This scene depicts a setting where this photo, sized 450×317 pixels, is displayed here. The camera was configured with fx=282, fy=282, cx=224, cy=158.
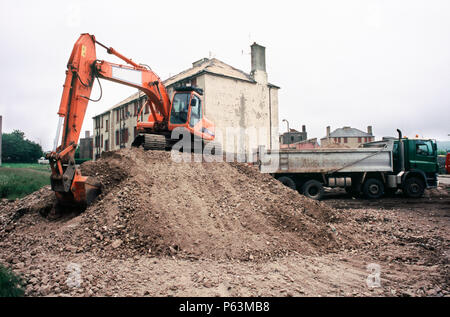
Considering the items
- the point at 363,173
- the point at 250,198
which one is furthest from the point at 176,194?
the point at 363,173

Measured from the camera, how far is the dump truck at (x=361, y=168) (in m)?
13.0

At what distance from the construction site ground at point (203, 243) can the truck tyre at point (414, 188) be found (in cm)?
612

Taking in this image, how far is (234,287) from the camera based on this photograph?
3.73 meters

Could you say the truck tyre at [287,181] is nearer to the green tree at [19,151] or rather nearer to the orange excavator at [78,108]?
the orange excavator at [78,108]

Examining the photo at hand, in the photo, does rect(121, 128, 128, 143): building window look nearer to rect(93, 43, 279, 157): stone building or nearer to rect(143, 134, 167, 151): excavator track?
rect(93, 43, 279, 157): stone building

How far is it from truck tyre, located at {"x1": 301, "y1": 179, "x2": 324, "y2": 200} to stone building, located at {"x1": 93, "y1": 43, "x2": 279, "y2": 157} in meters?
10.1

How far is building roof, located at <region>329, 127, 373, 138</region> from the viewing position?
62.4m

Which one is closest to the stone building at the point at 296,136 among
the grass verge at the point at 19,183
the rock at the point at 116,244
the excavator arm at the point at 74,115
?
the grass verge at the point at 19,183

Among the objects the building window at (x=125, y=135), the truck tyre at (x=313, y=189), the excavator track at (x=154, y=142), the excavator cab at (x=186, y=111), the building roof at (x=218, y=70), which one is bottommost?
the truck tyre at (x=313, y=189)

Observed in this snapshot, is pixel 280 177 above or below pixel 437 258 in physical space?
above

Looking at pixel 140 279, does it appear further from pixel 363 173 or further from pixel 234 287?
pixel 363 173

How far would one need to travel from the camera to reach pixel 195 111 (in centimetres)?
990

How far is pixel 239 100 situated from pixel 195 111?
14356mm

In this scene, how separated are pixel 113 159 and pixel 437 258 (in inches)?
293
